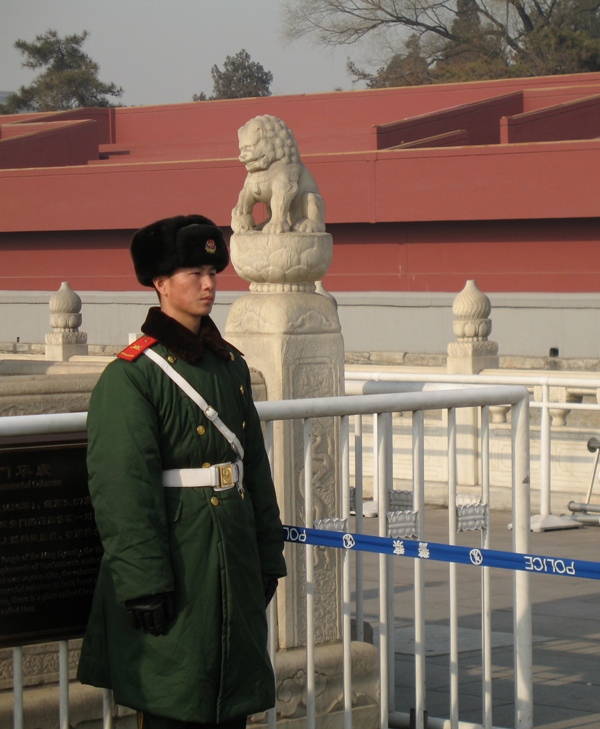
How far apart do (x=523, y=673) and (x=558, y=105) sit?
22760 mm

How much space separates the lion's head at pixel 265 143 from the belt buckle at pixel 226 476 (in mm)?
1863

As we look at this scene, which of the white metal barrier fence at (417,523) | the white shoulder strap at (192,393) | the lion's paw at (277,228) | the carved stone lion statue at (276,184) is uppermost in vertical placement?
the carved stone lion statue at (276,184)

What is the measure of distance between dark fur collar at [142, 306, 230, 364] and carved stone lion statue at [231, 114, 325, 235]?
1472 mm

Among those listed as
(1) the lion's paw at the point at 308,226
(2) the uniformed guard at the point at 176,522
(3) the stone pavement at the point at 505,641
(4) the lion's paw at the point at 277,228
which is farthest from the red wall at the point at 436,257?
(2) the uniformed guard at the point at 176,522

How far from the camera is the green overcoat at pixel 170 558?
3135 millimetres

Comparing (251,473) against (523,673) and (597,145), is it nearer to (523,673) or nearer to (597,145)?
(523,673)

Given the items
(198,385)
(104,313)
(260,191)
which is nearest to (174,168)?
(104,313)

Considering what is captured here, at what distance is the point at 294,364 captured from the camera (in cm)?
460

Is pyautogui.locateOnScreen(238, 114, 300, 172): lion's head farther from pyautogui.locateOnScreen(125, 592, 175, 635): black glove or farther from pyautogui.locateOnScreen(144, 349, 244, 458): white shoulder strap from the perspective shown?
pyautogui.locateOnScreen(125, 592, 175, 635): black glove

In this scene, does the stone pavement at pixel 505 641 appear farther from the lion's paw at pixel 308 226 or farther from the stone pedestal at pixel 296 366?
the lion's paw at pixel 308 226

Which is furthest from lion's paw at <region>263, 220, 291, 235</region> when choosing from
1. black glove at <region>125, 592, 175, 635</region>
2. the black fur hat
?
black glove at <region>125, 592, 175, 635</region>

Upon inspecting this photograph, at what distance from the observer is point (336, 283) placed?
26.3 m

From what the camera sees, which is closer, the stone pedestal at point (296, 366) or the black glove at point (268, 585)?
the black glove at point (268, 585)

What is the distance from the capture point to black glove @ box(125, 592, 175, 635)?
3107mm
